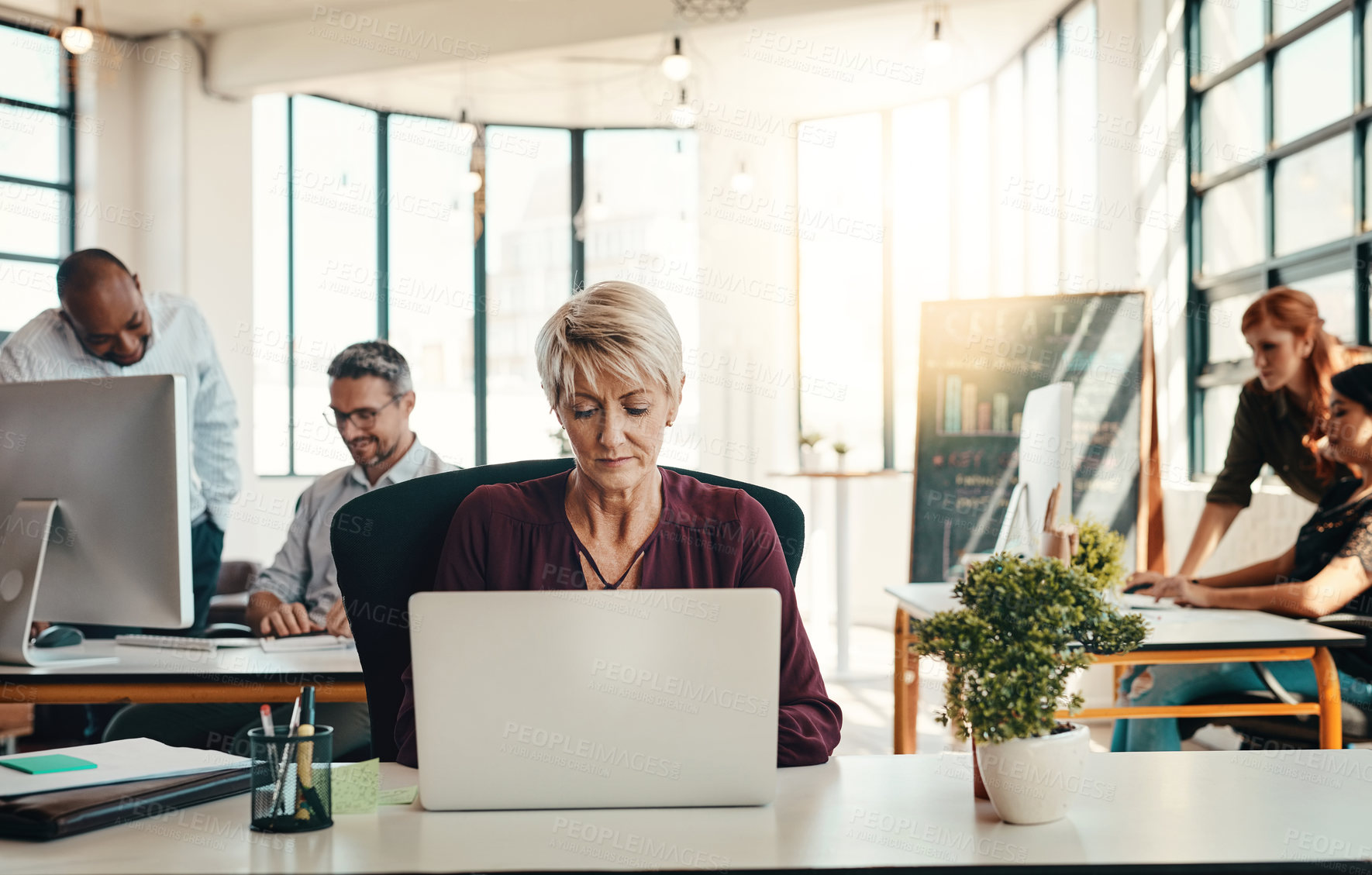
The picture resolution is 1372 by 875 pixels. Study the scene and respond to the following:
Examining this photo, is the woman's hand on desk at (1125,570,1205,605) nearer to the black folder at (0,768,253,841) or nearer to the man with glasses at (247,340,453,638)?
the man with glasses at (247,340,453,638)

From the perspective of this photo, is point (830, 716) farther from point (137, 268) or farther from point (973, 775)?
point (137, 268)

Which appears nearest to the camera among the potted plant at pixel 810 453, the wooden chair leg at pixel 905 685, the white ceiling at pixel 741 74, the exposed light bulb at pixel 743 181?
the wooden chair leg at pixel 905 685

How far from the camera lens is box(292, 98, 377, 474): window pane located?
7.61 metres

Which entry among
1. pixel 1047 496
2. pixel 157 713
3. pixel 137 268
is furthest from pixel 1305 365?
pixel 137 268

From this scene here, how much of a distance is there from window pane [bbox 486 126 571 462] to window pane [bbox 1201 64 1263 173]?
15.7 ft

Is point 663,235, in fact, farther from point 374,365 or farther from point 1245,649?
point 1245,649

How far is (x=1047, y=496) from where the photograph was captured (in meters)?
2.98

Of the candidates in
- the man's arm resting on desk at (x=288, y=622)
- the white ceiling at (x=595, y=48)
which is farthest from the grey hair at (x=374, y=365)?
the white ceiling at (x=595, y=48)

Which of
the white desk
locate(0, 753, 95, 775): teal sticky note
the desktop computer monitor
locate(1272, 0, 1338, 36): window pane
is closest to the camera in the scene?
the white desk

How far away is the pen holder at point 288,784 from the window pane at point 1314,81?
4012 millimetres

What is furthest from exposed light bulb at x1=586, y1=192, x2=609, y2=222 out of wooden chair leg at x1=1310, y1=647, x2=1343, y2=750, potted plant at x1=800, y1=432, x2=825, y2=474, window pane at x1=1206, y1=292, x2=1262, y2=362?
wooden chair leg at x1=1310, y1=647, x2=1343, y2=750

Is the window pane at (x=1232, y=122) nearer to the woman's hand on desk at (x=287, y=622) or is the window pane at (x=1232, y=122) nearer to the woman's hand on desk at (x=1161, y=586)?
the woman's hand on desk at (x=1161, y=586)

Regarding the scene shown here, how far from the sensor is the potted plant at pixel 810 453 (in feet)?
23.2

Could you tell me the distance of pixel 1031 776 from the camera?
1.20 m
